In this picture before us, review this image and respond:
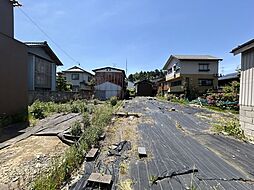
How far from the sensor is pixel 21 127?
6391 mm

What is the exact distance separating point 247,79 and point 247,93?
0.35 metres

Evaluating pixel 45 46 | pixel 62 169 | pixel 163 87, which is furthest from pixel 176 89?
pixel 62 169

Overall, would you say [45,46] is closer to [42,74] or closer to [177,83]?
[42,74]

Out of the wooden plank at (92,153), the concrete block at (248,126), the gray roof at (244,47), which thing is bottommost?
the wooden plank at (92,153)

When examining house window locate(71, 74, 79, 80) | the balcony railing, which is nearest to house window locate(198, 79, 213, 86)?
the balcony railing

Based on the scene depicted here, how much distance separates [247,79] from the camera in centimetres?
517

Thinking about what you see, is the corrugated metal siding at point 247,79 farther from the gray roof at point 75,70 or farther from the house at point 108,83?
the gray roof at point 75,70

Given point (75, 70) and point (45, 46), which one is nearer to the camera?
point (45, 46)

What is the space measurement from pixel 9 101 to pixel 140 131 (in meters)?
4.71

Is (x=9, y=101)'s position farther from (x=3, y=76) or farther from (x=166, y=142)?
(x=166, y=142)

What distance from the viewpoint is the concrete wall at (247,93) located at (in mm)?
4910

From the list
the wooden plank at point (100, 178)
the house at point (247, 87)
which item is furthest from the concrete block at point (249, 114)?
the wooden plank at point (100, 178)

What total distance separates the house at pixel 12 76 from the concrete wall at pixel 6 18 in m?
2.72

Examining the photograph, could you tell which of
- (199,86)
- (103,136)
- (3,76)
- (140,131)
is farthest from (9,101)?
(199,86)
